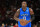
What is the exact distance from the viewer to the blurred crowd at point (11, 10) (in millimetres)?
6277

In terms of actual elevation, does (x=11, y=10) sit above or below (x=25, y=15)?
below

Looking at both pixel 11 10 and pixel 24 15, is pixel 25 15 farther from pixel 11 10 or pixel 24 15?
pixel 11 10

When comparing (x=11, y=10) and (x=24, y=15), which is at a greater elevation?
(x=24, y=15)

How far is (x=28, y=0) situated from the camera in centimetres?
686

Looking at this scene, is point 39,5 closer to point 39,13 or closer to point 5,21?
point 39,13

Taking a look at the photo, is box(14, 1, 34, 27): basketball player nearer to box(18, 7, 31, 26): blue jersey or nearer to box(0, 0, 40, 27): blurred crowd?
box(18, 7, 31, 26): blue jersey

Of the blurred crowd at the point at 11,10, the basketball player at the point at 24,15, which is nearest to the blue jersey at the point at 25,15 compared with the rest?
the basketball player at the point at 24,15

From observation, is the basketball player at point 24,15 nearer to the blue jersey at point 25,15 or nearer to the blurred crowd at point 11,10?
the blue jersey at point 25,15

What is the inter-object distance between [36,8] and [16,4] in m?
1.22

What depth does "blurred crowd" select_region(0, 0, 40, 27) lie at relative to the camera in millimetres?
6277

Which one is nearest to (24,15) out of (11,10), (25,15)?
(25,15)

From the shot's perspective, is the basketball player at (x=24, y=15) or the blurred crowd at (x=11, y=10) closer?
the basketball player at (x=24, y=15)

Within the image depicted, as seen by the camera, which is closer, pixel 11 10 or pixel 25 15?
pixel 25 15

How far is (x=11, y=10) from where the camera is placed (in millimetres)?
6996
